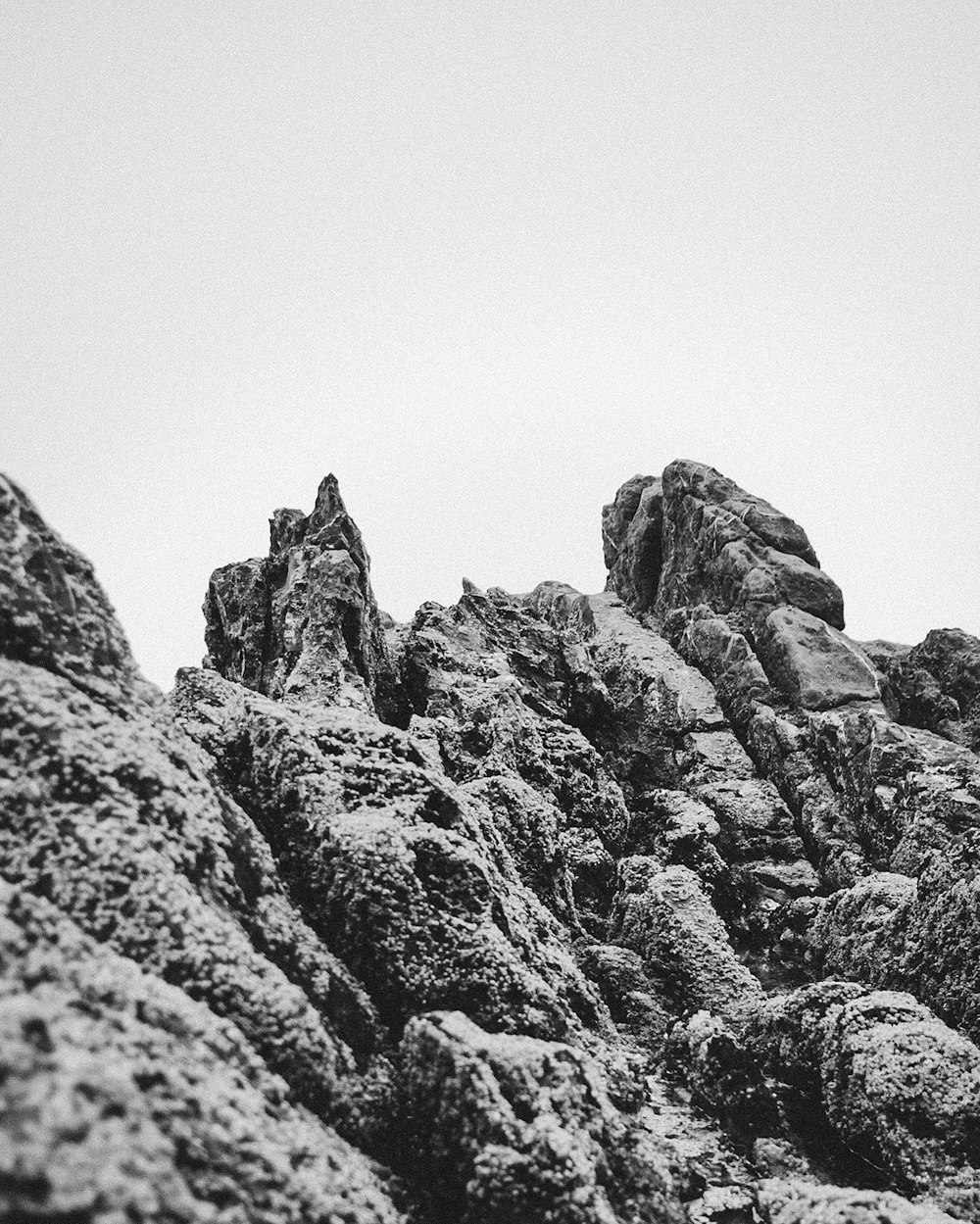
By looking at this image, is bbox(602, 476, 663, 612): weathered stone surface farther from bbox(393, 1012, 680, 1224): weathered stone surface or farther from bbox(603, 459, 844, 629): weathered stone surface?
bbox(393, 1012, 680, 1224): weathered stone surface

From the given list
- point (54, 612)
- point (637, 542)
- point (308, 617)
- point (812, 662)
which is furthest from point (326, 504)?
point (637, 542)

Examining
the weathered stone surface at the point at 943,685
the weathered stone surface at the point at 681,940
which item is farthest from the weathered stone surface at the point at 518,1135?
the weathered stone surface at the point at 943,685

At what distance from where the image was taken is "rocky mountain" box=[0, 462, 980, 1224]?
1013 cm

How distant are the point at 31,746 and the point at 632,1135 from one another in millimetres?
13748

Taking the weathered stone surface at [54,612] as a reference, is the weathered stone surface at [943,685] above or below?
above

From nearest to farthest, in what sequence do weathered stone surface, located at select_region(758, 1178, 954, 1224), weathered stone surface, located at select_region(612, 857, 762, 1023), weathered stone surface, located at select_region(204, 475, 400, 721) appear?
1. weathered stone surface, located at select_region(758, 1178, 954, 1224)
2. weathered stone surface, located at select_region(612, 857, 762, 1023)
3. weathered stone surface, located at select_region(204, 475, 400, 721)

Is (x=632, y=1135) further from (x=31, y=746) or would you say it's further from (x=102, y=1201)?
(x=31, y=746)

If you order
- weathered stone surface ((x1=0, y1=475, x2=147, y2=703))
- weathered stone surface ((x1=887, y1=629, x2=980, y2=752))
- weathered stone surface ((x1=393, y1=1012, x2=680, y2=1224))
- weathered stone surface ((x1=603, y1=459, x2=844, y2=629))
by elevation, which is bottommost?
weathered stone surface ((x1=393, y1=1012, x2=680, y2=1224))

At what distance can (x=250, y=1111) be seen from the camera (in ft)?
35.1

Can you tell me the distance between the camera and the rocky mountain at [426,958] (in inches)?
399

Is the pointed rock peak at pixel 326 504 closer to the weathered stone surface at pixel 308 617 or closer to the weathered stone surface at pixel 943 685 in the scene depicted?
the weathered stone surface at pixel 308 617

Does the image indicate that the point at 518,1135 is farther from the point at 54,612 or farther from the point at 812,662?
the point at 812,662

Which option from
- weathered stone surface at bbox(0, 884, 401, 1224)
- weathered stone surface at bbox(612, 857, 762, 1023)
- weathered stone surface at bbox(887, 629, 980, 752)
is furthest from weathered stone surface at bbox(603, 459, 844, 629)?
weathered stone surface at bbox(0, 884, 401, 1224)

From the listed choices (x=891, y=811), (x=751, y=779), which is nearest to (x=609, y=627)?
(x=751, y=779)
